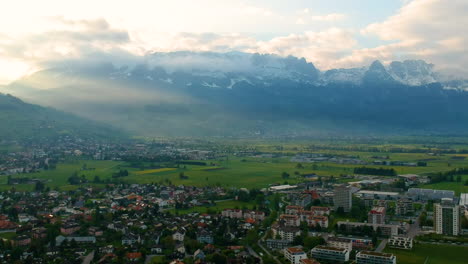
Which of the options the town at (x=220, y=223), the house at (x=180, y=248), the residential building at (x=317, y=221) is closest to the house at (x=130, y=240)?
the town at (x=220, y=223)

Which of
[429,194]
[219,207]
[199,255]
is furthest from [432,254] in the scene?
[429,194]

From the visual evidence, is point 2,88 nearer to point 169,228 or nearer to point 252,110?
point 252,110

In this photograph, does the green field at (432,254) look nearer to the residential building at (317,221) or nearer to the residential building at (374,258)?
the residential building at (374,258)

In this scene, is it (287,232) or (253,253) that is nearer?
(253,253)

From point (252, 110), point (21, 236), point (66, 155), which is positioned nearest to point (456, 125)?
point (252, 110)

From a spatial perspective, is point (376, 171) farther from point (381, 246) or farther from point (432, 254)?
point (432, 254)

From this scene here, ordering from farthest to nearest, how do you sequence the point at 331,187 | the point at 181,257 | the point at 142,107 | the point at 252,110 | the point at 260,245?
the point at 252,110 < the point at 142,107 < the point at 331,187 < the point at 260,245 < the point at 181,257

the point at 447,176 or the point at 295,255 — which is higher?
the point at 447,176
